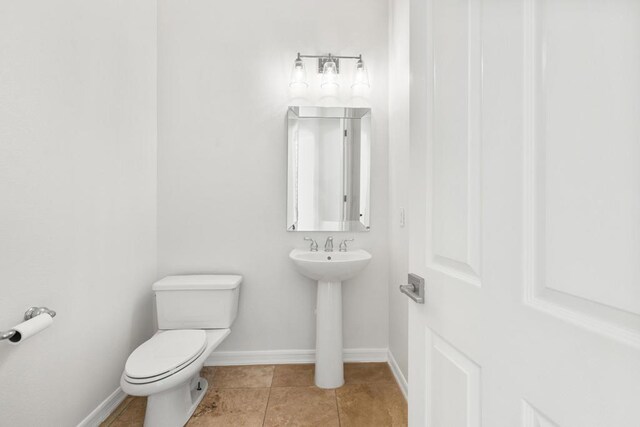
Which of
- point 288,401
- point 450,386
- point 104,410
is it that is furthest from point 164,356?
point 450,386

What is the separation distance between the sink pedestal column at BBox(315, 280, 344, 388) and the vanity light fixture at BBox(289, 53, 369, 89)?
1.38 m

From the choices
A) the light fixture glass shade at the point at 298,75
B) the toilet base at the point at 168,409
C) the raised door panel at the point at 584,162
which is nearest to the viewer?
the raised door panel at the point at 584,162

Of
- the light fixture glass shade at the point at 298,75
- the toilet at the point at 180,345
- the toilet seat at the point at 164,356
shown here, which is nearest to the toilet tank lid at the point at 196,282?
the toilet at the point at 180,345

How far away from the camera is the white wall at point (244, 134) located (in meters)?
2.25

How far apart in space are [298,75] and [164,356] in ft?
6.18

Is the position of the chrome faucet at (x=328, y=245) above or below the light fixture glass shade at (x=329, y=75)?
below

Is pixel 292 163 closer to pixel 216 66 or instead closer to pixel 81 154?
pixel 216 66

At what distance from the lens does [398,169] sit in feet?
6.86

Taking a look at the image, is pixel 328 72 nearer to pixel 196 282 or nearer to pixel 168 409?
→ pixel 196 282

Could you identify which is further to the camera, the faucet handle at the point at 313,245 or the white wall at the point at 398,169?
the faucet handle at the point at 313,245

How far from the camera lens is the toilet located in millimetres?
1426

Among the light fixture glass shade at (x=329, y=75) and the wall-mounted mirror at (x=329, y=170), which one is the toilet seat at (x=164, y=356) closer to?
the wall-mounted mirror at (x=329, y=170)

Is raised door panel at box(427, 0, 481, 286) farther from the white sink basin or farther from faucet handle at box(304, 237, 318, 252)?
faucet handle at box(304, 237, 318, 252)

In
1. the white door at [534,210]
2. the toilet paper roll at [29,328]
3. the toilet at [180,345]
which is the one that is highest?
the white door at [534,210]
